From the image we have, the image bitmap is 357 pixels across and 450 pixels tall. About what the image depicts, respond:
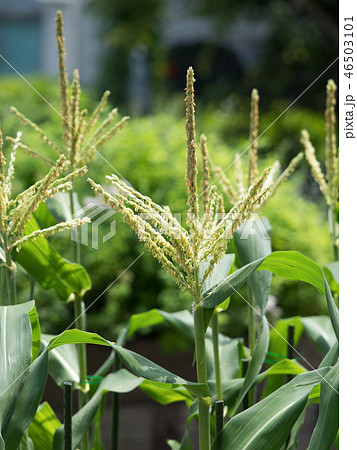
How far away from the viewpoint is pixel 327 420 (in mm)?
531

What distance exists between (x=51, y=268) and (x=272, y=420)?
1.15 feet

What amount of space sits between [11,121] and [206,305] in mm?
1655

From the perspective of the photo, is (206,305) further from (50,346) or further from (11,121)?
(11,121)

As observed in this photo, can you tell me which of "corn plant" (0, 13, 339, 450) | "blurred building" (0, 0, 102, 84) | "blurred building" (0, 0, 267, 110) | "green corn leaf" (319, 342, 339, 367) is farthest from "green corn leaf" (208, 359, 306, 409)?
"blurred building" (0, 0, 102, 84)

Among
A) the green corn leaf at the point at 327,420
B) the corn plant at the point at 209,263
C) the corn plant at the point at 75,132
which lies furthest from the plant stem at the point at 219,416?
the corn plant at the point at 75,132

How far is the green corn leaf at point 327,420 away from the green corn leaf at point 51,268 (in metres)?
0.35

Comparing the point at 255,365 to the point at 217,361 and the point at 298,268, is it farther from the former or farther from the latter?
the point at 298,268

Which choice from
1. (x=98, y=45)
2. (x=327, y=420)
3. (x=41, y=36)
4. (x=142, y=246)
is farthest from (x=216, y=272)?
(x=41, y=36)

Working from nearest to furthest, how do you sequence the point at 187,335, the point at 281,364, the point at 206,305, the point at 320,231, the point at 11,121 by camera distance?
the point at 206,305, the point at 281,364, the point at 187,335, the point at 320,231, the point at 11,121

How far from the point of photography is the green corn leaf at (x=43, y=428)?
29.9 inches

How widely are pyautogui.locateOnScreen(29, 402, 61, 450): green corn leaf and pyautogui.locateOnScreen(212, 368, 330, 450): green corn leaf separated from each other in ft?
0.89

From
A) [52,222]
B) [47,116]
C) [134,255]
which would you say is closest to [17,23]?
[47,116]

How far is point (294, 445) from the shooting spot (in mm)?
792

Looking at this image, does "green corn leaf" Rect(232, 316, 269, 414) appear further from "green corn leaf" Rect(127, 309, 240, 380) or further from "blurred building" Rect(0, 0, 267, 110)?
"blurred building" Rect(0, 0, 267, 110)
